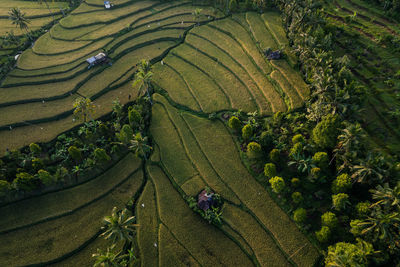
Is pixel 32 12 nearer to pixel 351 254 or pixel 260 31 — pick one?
pixel 260 31

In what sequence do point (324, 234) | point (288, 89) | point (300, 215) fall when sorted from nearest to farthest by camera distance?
point (324, 234) < point (300, 215) < point (288, 89)

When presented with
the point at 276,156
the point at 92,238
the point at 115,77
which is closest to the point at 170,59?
the point at 115,77

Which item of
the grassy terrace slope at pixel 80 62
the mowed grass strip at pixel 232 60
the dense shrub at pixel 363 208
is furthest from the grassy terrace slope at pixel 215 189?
the grassy terrace slope at pixel 80 62

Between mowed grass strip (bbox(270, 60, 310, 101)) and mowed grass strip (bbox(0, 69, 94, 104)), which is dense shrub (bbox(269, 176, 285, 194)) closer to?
mowed grass strip (bbox(270, 60, 310, 101))

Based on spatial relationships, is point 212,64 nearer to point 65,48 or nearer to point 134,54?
point 134,54

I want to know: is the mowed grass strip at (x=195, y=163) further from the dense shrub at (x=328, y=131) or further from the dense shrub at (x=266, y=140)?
the dense shrub at (x=328, y=131)

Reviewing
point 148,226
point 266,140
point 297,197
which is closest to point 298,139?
point 266,140
